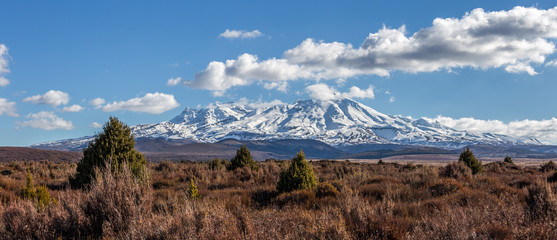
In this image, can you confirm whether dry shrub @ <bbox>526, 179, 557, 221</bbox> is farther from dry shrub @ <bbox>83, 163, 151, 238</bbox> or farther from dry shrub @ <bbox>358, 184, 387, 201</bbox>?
dry shrub @ <bbox>83, 163, 151, 238</bbox>

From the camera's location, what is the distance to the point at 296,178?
11.5m

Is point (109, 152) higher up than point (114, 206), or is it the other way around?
point (109, 152)

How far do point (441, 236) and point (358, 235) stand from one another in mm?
1302

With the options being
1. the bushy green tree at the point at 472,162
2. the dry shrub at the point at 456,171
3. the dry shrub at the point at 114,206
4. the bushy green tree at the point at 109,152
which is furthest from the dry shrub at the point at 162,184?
the bushy green tree at the point at 472,162

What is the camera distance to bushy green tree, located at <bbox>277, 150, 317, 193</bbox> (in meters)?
11.4

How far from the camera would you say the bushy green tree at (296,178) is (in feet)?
37.4

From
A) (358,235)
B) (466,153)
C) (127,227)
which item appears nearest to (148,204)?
(127,227)

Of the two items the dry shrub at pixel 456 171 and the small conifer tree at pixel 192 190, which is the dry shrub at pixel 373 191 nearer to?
the small conifer tree at pixel 192 190

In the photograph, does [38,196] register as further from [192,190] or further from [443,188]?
[443,188]

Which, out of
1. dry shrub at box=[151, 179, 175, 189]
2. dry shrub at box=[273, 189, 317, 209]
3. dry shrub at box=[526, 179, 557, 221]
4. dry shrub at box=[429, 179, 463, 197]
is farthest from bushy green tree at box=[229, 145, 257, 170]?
dry shrub at box=[526, 179, 557, 221]

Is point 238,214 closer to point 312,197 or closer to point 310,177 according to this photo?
point 312,197

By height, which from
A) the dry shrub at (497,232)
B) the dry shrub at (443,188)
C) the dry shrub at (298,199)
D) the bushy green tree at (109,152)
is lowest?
the dry shrub at (298,199)

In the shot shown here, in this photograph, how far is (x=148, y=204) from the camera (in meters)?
7.29

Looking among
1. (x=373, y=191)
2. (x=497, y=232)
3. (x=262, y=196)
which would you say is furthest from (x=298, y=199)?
(x=497, y=232)
